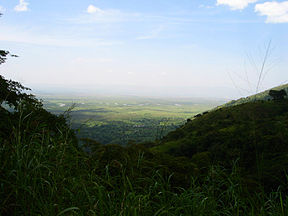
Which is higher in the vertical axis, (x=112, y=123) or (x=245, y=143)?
(x=245, y=143)

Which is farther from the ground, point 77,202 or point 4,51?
point 4,51

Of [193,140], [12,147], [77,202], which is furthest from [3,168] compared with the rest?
[193,140]

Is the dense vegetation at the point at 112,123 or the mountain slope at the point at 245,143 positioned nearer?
the dense vegetation at the point at 112,123

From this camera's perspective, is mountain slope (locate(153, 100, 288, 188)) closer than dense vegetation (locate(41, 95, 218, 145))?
No

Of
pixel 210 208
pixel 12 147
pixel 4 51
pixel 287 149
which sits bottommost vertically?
pixel 287 149

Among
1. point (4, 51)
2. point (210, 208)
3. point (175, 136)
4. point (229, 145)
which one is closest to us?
Answer: point (210, 208)

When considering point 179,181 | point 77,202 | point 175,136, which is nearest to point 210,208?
point 77,202

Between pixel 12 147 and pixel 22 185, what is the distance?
1.58ft

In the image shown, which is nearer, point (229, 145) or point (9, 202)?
point (9, 202)

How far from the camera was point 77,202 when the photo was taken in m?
1.84

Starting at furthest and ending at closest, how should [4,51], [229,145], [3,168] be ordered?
[229,145]
[4,51]
[3,168]

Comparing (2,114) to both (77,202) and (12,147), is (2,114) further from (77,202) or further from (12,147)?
(77,202)

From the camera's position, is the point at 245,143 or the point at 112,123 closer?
the point at 245,143

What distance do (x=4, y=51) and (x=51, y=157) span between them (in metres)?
12.2
